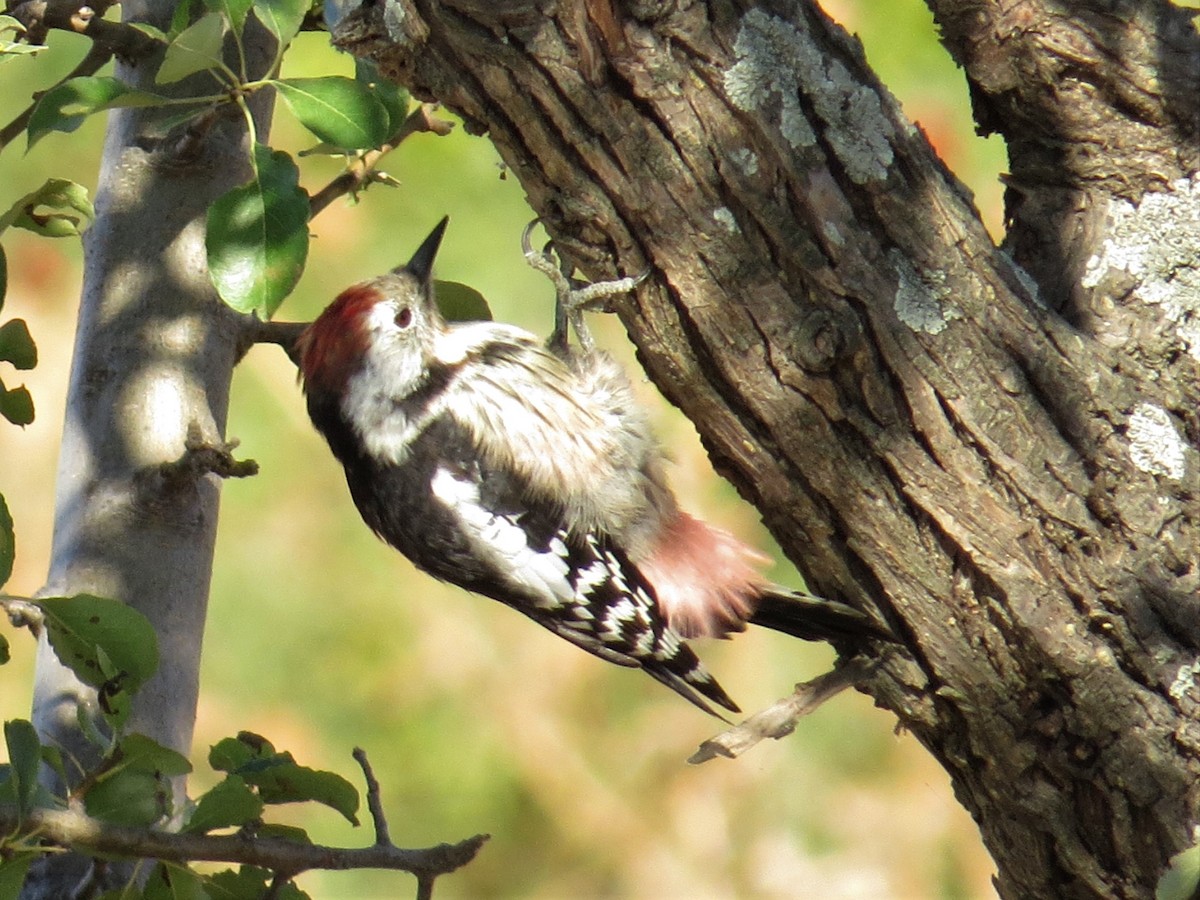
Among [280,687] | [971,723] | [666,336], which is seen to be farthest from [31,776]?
[280,687]

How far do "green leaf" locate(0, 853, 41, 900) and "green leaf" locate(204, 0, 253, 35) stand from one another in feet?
3.63

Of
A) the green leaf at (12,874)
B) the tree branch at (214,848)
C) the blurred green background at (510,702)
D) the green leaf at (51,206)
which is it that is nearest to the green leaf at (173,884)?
the tree branch at (214,848)

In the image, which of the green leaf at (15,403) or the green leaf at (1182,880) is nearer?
the green leaf at (1182,880)

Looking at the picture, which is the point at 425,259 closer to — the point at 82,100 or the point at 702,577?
the point at 702,577

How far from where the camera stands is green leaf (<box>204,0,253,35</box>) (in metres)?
1.84

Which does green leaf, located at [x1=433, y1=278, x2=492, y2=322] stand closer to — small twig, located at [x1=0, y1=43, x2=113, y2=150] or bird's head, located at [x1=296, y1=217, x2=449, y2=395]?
bird's head, located at [x1=296, y1=217, x2=449, y2=395]

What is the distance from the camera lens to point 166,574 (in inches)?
83.6

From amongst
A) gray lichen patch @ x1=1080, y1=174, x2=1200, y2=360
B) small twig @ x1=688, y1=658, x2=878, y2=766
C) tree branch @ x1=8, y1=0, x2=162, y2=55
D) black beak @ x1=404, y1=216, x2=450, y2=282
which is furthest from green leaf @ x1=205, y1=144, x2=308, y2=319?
gray lichen patch @ x1=1080, y1=174, x2=1200, y2=360

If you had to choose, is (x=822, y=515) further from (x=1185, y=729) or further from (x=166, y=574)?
(x=166, y=574)

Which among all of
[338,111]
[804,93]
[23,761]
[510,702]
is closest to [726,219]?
[804,93]

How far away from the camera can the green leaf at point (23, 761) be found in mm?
1533

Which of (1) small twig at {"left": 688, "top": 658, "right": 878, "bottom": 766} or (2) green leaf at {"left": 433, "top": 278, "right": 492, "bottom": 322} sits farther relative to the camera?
(2) green leaf at {"left": 433, "top": 278, "right": 492, "bottom": 322}

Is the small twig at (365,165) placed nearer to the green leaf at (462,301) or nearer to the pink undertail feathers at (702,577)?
the green leaf at (462,301)

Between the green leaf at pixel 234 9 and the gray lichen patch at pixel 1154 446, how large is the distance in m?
1.39
